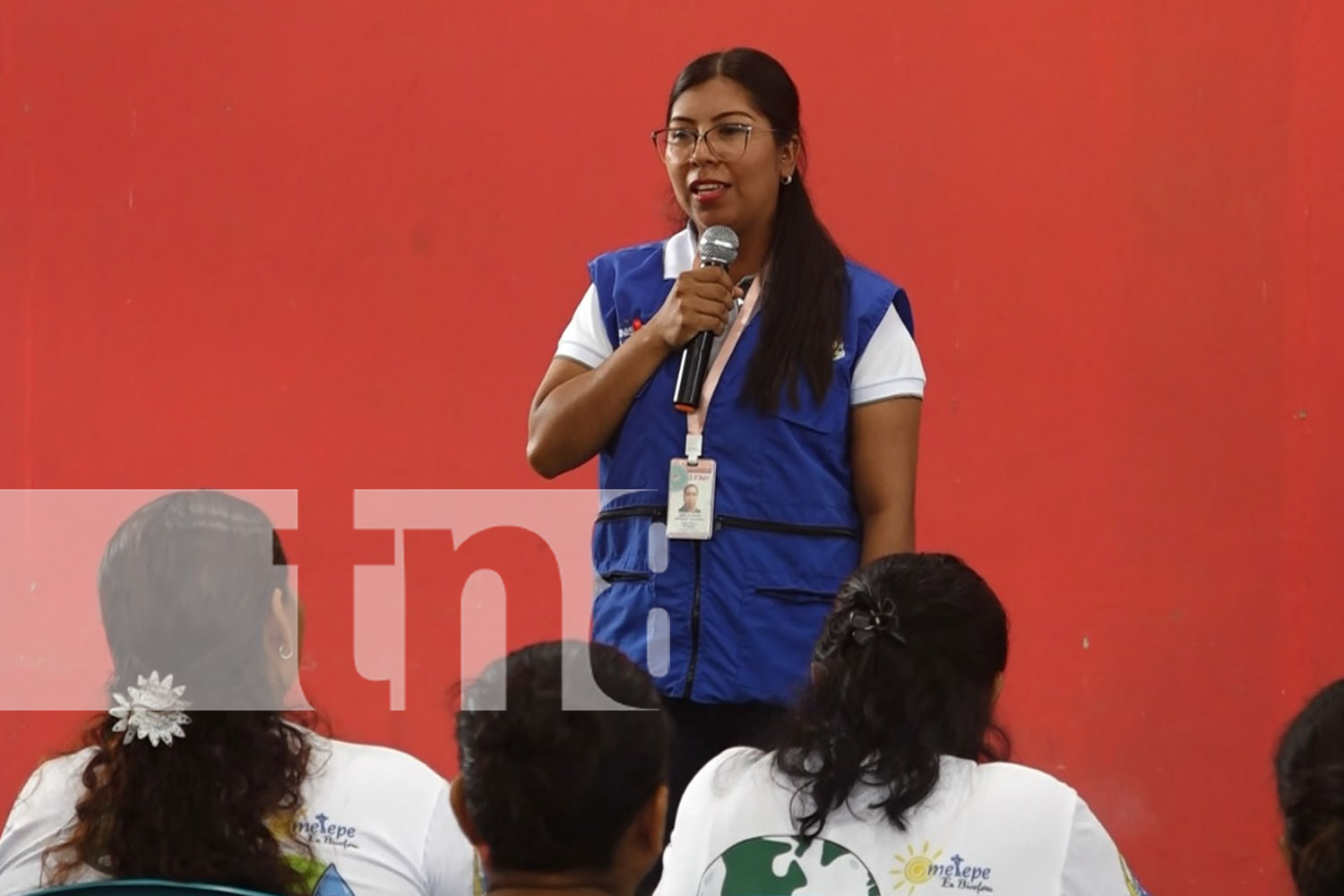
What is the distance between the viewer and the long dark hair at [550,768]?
164 centimetres

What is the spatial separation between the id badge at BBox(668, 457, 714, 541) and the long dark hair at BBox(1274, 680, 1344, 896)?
0.89 m

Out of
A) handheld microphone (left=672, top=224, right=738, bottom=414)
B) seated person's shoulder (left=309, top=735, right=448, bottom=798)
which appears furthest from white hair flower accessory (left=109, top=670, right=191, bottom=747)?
handheld microphone (left=672, top=224, right=738, bottom=414)

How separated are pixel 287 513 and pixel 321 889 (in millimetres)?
2422

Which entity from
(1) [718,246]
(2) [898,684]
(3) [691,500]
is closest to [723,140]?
(1) [718,246]

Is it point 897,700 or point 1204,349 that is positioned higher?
point 1204,349

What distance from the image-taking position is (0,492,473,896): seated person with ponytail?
175 cm

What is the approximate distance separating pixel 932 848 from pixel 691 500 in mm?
765

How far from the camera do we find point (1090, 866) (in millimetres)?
1702

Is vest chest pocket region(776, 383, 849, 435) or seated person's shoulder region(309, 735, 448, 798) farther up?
vest chest pocket region(776, 383, 849, 435)

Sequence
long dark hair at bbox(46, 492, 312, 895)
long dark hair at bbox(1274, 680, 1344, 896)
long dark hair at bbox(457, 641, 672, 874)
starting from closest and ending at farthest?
1. long dark hair at bbox(1274, 680, 1344, 896)
2. long dark hair at bbox(457, 641, 672, 874)
3. long dark hair at bbox(46, 492, 312, 895)

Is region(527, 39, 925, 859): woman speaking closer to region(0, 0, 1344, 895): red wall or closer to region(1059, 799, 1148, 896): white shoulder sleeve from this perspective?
region(1059, 799, 1148, 896): white shoulder sleeve

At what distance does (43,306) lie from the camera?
Result: 4305 mm

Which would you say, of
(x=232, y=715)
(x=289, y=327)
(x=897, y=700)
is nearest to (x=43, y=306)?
(x=289, y=327)

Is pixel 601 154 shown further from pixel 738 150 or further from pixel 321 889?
pixel 321 889
